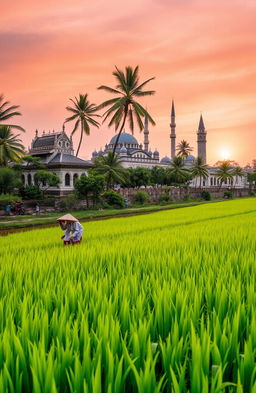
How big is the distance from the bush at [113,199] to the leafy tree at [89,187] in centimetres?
185

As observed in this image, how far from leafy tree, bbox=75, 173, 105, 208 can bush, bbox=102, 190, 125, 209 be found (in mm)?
1854

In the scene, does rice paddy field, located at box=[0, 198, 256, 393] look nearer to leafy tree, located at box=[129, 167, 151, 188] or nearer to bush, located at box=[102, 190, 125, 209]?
bush, located at box=[102, 190, 125, 209]

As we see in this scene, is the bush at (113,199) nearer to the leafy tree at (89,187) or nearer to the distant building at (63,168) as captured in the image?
the leafy tree at (89,187)

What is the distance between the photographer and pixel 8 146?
101 ft

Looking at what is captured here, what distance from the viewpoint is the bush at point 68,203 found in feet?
97.7

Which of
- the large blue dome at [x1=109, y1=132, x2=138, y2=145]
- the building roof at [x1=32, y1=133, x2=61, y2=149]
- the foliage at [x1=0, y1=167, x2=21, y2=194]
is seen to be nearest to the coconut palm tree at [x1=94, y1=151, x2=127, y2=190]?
the foliage at [x1=0, y1=167, x2=21, y2=194]

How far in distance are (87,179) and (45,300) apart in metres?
27.3

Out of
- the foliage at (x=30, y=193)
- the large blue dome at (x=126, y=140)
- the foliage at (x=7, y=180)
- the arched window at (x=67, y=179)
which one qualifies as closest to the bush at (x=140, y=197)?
the arched window at (x=67, y=179)

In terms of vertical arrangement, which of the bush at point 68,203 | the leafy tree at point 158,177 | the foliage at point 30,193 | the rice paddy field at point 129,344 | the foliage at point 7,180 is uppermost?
the leafy tree at point 158,177

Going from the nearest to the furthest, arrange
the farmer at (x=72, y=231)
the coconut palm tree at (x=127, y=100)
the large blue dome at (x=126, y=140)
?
the farmer at (x=72, y=231) < the coconut palm tree at (x=127, y=100) < the large blue dome at (x=126, y=140)

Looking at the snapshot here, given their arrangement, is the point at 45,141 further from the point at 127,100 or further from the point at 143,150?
the point at 143,150

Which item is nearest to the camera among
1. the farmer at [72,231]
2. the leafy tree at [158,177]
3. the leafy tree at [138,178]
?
the farmer at [72,231]

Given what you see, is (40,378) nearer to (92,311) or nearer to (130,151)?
(92,311)

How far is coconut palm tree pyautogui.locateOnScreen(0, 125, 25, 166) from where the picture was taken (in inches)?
1193
